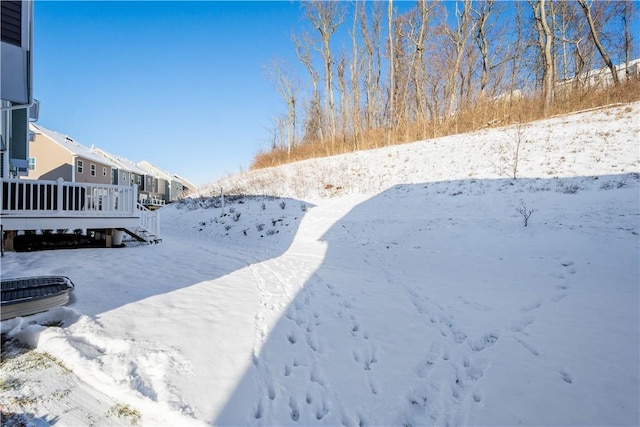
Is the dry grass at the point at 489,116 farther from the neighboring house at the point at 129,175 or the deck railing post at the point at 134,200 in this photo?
the neighboring house at the point at 129,175

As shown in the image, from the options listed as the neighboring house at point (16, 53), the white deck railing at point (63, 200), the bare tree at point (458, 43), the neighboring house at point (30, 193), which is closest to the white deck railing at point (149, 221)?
the neighboring house at point (30, 193)

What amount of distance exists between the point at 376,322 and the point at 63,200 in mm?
7289

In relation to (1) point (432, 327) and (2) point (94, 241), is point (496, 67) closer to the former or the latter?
(1) point (432, 327)

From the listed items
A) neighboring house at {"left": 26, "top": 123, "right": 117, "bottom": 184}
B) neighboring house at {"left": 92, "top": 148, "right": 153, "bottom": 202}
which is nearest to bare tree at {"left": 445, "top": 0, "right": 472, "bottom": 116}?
neighboring house at {"left": 26, "top": 123, "right": 117, "bottom": 184}

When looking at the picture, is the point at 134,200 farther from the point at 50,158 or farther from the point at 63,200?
the point at 50,158

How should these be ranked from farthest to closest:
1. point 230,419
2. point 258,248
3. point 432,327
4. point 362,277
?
1. point 258,248
2. point 362,277
3. point 432,327
4. point 230,419

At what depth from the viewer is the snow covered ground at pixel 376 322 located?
81.9 inches

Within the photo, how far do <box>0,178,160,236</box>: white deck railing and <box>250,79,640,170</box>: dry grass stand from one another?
13.1 metres

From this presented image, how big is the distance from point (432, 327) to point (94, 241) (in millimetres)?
8097

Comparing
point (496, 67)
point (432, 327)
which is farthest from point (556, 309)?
point (496, 67)

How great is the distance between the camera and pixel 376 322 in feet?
11.5

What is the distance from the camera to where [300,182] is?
13.6 m

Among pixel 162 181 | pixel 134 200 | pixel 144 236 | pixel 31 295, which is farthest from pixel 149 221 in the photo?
pixel 162 181

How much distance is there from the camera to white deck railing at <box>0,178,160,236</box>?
5.64 metres
